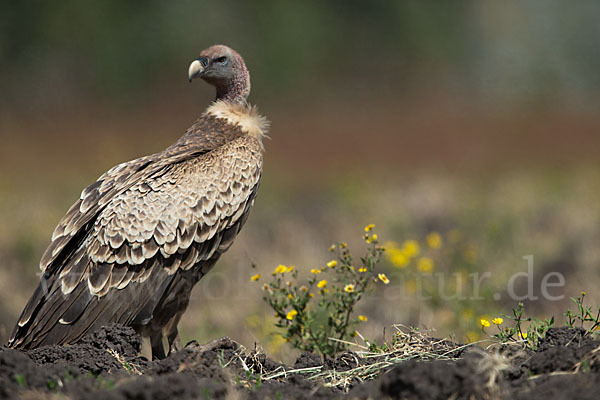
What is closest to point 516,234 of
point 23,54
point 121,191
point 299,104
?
point 121,191

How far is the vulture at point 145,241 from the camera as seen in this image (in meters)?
4.86

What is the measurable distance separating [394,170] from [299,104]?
23.6ft

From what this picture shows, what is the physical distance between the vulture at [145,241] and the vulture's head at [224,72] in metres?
0.56

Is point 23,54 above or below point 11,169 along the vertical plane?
above

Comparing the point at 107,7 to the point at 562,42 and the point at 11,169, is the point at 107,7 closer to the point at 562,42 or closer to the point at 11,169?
the point at 11,169

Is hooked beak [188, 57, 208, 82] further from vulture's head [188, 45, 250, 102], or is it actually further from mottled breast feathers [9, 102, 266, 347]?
mottled breast feathers [9, 102, 266, 347]

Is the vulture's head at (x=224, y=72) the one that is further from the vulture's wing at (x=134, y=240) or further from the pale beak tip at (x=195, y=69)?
the vulture's wing at (x=134, y=240)

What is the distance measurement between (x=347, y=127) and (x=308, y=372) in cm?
1703

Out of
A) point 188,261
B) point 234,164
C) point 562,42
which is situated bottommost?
point 188,261

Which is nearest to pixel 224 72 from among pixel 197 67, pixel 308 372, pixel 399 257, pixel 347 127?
pixel 197 67

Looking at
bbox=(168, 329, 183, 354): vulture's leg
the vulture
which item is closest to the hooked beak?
the vulture

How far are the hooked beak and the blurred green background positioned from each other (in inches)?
83.5

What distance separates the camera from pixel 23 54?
22.0 meters

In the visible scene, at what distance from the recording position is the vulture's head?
5953 millimetres
